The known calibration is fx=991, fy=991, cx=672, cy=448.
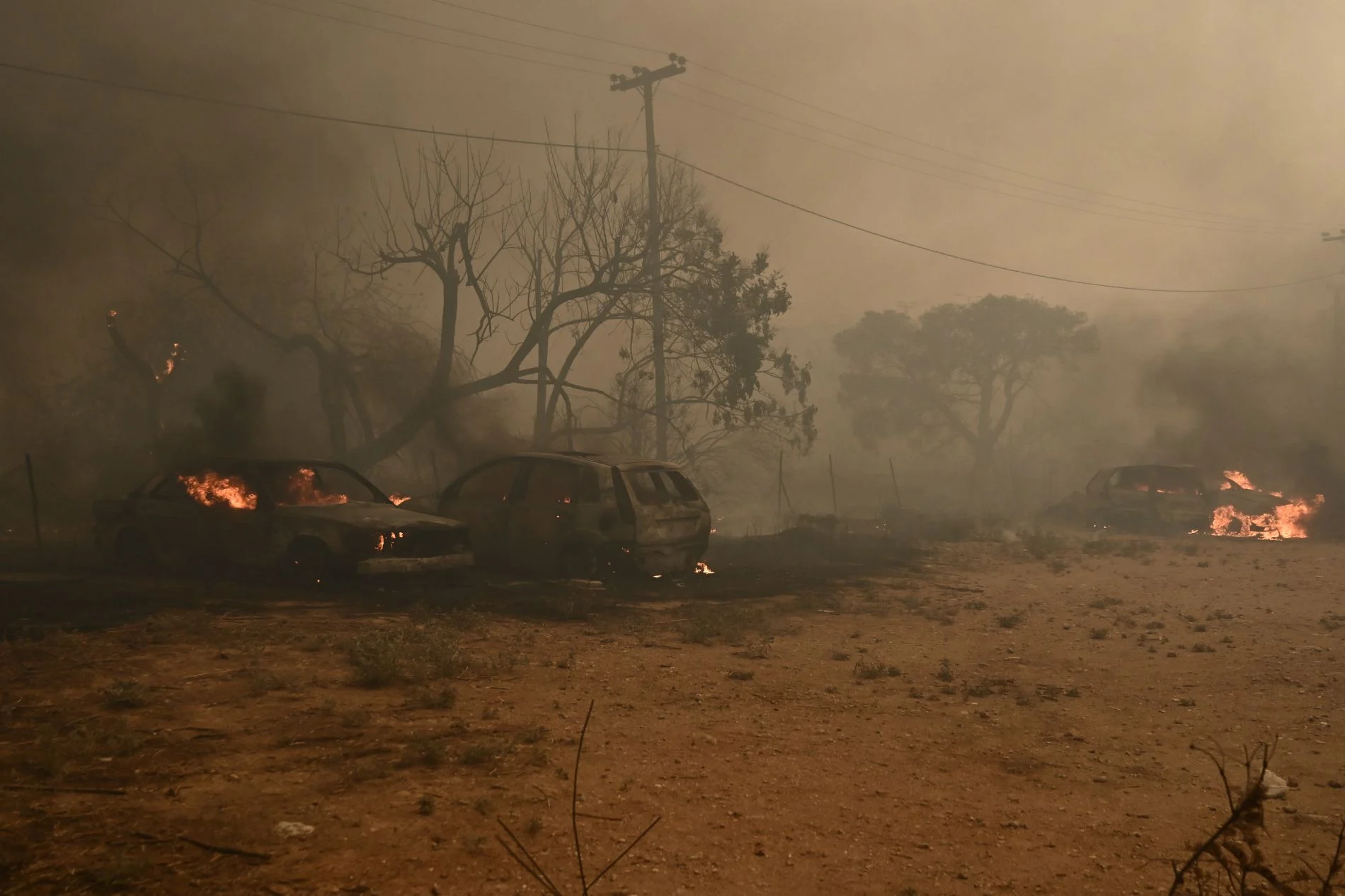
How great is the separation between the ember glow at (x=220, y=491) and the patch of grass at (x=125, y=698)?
5.01 m

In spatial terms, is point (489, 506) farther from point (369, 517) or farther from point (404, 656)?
point (404, 656)

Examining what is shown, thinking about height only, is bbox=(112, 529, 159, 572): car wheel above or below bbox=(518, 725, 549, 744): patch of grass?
above

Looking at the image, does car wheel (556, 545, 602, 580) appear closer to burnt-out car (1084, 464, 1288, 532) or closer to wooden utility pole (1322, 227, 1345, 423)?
burnt-out car (1084, 464, 1288, 532)

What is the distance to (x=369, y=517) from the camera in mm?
10195

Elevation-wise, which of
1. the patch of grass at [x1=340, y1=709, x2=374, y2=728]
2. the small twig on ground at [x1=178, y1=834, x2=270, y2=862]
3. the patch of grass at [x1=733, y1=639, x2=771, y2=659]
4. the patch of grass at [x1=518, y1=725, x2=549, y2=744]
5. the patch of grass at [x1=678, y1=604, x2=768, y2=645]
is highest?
the patch of grass at [x1=340, y1=709, x2=374, y2=728]

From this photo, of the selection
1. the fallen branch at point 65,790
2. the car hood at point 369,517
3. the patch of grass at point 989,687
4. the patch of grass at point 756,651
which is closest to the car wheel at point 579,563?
the car hood at point 369,517

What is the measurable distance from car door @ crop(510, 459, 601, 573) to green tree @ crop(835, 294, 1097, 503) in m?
34.3

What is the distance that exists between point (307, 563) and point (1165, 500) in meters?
18.1

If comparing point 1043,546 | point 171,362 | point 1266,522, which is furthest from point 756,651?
point 1266,522

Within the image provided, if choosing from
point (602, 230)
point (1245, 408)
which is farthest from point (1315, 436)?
point (602, 230)

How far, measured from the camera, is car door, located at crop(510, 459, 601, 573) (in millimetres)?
11281

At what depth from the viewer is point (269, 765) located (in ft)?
15.2

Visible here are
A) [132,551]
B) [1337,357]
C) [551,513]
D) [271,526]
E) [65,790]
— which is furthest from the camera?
[1337,357]

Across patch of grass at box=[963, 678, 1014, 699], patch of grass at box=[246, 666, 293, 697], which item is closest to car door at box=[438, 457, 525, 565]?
patch of grass at box=[246, 666, 293, 697]
